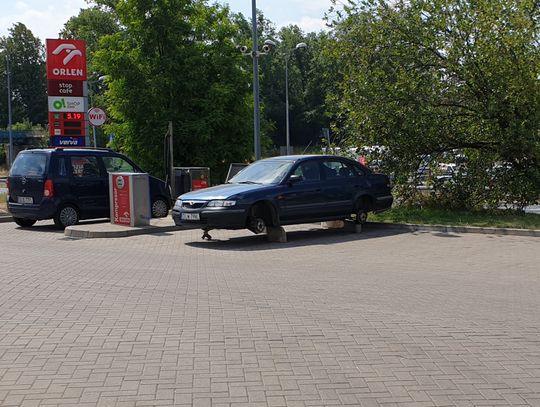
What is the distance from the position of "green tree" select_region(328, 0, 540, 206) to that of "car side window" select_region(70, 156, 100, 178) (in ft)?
21.5

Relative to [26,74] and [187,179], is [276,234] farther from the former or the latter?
[26,74]

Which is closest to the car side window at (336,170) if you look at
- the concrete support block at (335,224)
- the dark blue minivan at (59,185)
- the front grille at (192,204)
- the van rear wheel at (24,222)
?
the concrete support block at (335,224)

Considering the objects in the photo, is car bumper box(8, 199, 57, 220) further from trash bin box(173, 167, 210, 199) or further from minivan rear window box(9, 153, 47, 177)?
trash bin box(173, 167, 210, 199)

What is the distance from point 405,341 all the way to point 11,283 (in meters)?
5.13

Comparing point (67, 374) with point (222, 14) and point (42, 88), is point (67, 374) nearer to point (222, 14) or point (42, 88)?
point (222, 14)

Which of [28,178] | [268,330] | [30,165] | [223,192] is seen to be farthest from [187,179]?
[268,330]

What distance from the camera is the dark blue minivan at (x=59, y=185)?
52.6 ft

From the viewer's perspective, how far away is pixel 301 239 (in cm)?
1462

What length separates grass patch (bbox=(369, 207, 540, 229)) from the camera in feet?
50.5

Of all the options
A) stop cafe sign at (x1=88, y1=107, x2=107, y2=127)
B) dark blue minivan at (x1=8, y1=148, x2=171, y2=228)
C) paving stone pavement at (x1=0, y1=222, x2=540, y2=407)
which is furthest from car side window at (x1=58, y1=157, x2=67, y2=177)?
stop cafe sign at (x1=88, y1=107, x2=107, y2=127)

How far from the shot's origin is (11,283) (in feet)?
28.6

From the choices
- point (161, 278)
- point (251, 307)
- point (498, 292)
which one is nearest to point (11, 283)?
point (161, 278)

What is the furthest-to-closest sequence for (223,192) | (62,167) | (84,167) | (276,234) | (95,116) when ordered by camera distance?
1. (95,116)
2. (84,167)
3. (62,167)
4. (276,234)
5. (223,192)

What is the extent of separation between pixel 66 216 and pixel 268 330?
36.5ft
